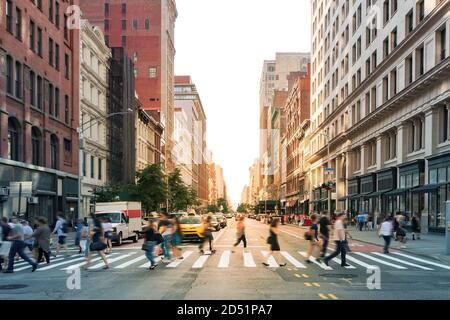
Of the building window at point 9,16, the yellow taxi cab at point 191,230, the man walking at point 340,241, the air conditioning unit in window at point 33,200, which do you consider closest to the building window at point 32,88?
the building window at point 9,16

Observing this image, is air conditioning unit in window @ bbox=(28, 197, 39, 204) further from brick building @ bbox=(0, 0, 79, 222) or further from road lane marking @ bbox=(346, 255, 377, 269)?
road lane marking @ bbox=(346, 255, 377, 269)

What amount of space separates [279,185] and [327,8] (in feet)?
272

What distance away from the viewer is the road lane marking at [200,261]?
62.3ft

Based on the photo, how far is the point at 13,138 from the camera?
37.2 metres

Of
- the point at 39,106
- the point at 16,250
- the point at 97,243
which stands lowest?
the point at 16,250

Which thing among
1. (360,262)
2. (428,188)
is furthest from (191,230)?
(428,188)

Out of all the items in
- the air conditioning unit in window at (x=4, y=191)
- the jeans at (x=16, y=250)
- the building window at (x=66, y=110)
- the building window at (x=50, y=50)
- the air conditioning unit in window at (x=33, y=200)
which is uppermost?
the building window at (x=50, y=50)

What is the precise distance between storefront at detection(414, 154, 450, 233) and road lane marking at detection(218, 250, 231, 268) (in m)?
17.8

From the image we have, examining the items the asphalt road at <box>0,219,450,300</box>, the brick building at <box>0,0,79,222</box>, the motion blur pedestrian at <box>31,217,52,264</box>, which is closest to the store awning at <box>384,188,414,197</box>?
the asphalt road at <box>0,219,450,300</box>

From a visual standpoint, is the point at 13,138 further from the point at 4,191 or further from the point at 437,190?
the point at 437,190

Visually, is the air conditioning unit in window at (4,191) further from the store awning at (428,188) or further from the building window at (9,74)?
the store awning at (428,188)

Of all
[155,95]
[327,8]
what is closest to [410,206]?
[327,8]

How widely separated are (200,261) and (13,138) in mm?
22379
